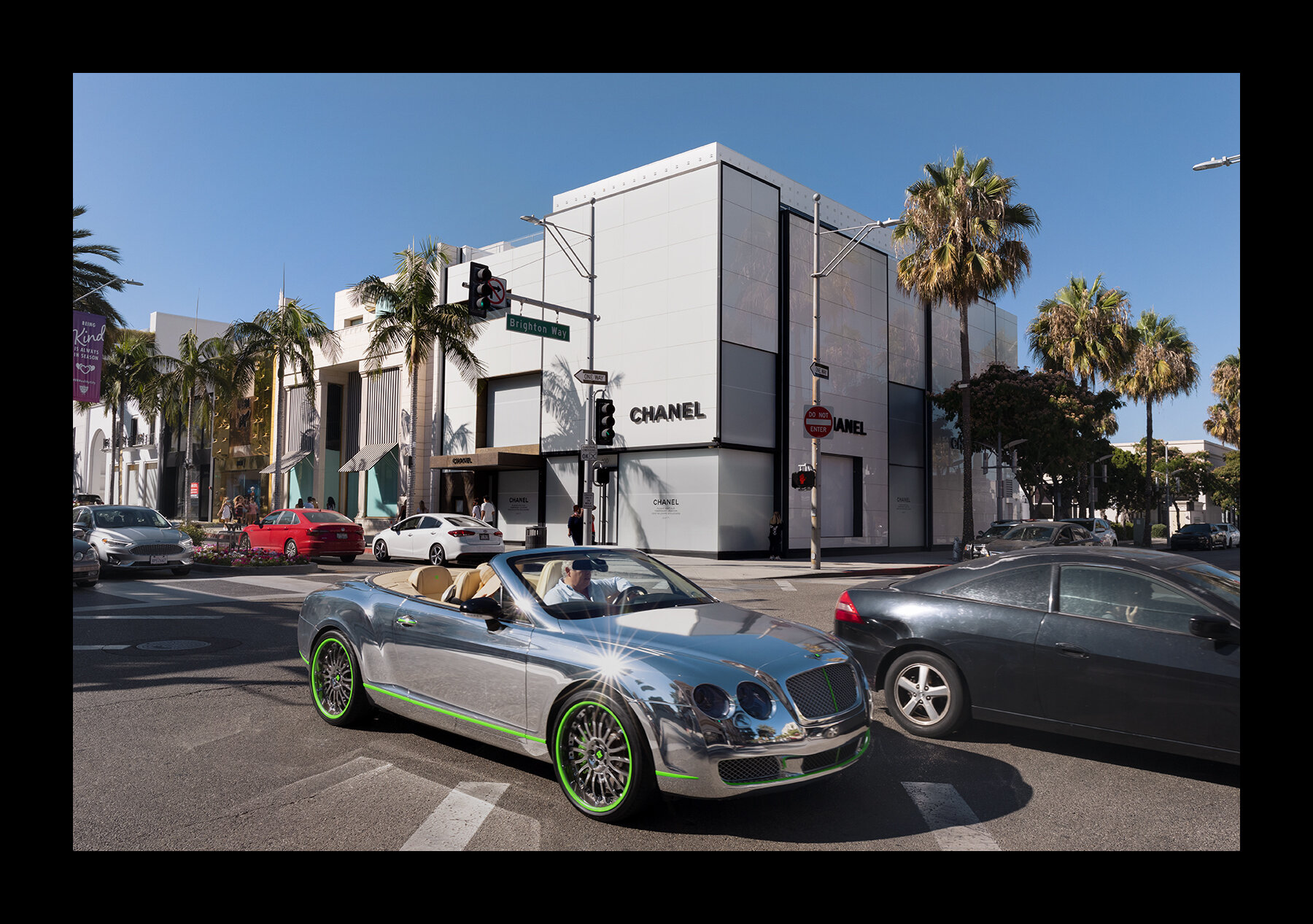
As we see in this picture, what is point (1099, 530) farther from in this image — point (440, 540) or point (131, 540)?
point (131, 540)

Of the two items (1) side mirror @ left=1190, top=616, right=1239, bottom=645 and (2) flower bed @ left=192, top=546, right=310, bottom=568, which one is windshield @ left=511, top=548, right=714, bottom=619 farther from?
(2) flower bed @ left=192, top=546, right=310, bottom=568

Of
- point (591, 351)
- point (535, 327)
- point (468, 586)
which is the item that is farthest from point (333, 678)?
point (591, 351)

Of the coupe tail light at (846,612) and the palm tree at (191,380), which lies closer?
the coupe tail light at (846,612)

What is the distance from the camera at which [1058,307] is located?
1531 inches

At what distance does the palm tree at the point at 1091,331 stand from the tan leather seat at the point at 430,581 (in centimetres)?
3830

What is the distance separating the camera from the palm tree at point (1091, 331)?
3788 cm

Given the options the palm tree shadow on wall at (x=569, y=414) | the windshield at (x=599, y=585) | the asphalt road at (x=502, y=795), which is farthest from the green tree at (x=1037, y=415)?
the windshield at (x=599, y=585)

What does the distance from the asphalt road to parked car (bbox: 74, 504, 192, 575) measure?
A: 437 inches

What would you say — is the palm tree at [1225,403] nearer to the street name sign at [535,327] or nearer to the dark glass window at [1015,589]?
the street name sign at [535,327]

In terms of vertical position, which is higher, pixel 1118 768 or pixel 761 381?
pixel 761 381

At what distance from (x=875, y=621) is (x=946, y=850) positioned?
8.30 ft
